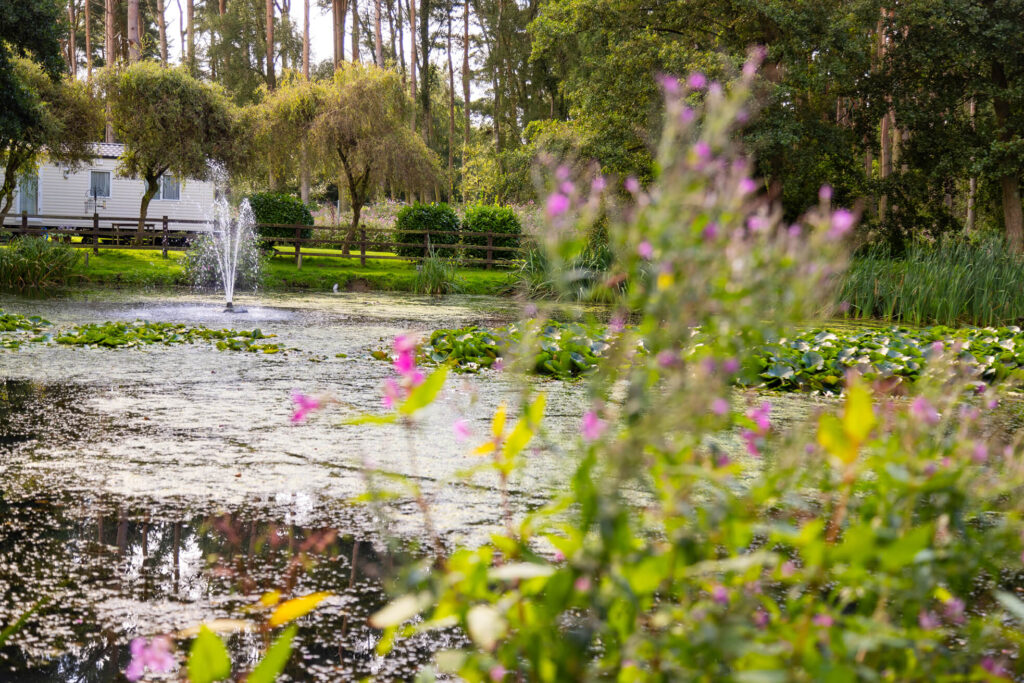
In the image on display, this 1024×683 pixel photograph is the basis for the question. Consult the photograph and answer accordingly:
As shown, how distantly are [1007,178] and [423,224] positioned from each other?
14037 millimetres

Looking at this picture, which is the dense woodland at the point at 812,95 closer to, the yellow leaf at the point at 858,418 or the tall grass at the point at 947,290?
the tall grass at the point at 947,290

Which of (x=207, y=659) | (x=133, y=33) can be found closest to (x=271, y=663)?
(x=207, y=659)

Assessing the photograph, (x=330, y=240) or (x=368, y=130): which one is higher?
(x=368, y=130)

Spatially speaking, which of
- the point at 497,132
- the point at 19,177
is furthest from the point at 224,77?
the point at 19,177

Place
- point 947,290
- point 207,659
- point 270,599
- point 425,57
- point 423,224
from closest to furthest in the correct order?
point 207,659 < point 270,599 < point 947,290 < point 423,224 < point 425,57

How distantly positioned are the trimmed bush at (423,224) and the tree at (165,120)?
215 inches

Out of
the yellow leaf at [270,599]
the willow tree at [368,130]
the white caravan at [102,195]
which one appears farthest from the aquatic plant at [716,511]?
the white caravan at [102,195]

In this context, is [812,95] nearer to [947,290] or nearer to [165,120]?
[947,290]

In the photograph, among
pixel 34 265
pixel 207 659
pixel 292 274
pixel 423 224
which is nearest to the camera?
pixel 207 659

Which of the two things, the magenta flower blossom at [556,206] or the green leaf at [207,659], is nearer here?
the green leaf at [207,659]

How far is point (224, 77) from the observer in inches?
1857

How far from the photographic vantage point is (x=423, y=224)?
25.2 m

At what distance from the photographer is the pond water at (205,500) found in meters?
2.58

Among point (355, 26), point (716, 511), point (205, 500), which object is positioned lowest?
point (205, 500)
